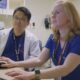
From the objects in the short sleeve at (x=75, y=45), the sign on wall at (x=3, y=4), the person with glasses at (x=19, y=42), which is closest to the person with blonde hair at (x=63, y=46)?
the short sleeve at (x=75, y=45)

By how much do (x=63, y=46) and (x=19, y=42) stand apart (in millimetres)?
832

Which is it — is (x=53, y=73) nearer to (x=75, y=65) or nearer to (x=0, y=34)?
(x=75, y=65)

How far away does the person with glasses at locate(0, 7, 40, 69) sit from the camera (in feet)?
7.70

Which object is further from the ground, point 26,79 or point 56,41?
point 56,41

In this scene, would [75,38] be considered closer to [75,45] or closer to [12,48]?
[75,45]

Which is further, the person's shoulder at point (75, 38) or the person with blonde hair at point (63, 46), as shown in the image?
the person's shoulder at point (75, 38)

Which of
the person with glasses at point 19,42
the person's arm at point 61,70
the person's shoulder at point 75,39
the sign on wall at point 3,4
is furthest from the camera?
the sign on wall at point 3,4

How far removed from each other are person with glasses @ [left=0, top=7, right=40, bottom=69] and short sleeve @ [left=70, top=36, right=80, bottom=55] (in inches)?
32.6

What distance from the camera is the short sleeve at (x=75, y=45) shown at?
1.50 metres

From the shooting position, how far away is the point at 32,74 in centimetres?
138

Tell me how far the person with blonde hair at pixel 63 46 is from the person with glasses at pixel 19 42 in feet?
1.93

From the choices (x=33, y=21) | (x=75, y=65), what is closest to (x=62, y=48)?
(x=75, y=65)

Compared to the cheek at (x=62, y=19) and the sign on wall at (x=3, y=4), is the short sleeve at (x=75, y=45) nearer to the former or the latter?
the cheek at (x=62, y=19)

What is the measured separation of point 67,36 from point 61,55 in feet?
0.49
